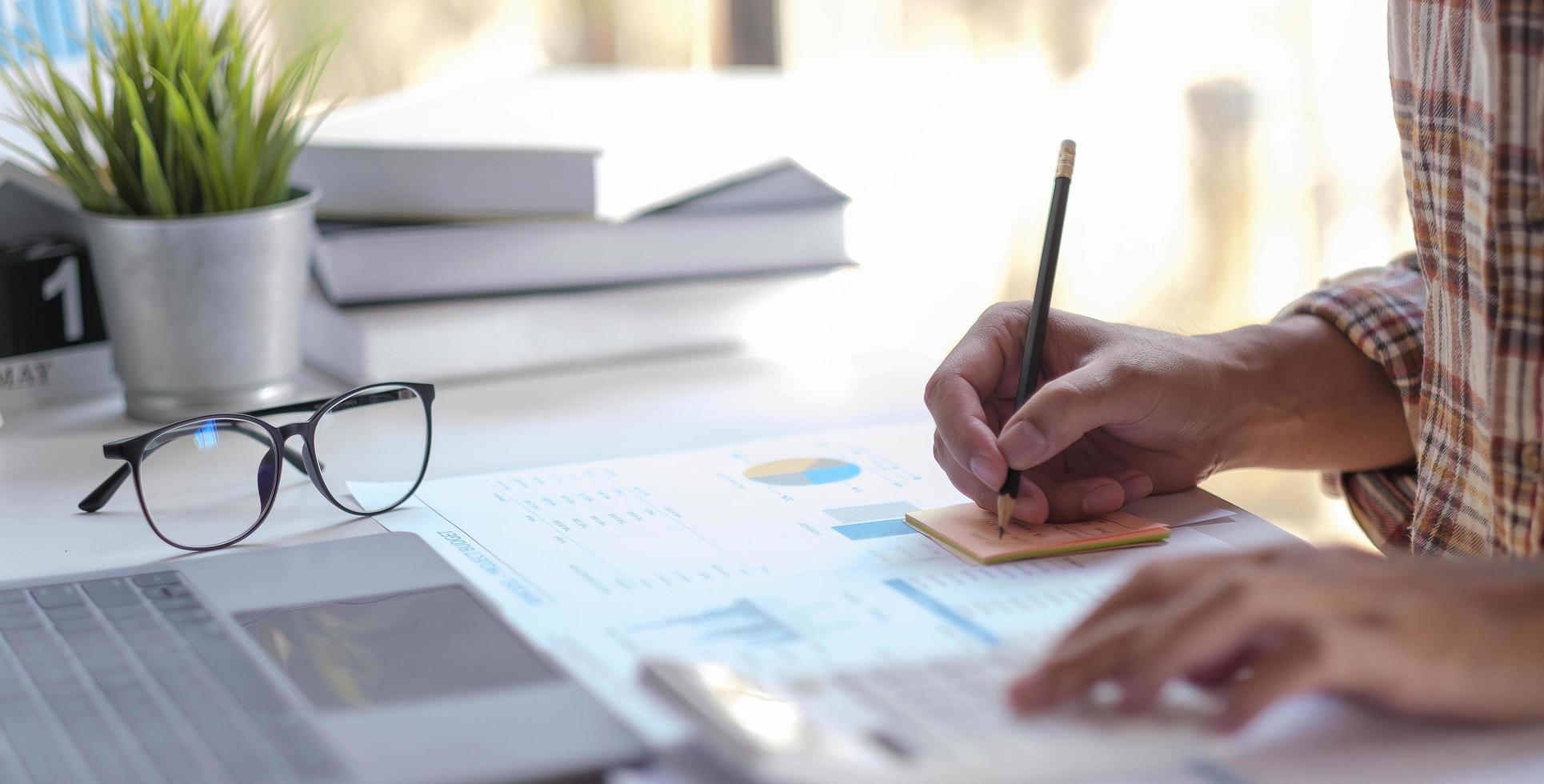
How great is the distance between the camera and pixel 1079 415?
2.30 feet

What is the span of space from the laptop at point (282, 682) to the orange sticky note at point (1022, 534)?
0.22 meters

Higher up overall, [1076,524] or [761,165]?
[761,165]

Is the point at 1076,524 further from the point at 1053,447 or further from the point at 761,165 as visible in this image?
the point at 761,165

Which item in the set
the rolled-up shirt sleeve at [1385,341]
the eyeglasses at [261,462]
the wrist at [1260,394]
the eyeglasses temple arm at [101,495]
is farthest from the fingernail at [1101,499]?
the eyeglasses temple arm at [101,495]

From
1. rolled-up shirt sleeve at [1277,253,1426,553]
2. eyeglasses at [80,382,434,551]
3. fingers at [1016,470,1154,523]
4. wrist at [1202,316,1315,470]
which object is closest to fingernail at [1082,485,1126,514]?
fingers at [1016,470,1154,523]

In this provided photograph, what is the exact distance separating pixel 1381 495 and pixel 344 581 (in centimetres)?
64

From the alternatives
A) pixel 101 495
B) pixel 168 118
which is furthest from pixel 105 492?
pixel 168 118

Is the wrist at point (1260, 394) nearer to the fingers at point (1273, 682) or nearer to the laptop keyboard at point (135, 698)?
the fingers at point (1273, 682)

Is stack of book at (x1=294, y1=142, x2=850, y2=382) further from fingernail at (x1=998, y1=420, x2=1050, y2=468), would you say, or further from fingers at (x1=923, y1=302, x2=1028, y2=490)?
fingernail at (x1=998, y1=420, x2=1050, y2=468)

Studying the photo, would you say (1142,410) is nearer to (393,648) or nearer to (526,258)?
(393,648)

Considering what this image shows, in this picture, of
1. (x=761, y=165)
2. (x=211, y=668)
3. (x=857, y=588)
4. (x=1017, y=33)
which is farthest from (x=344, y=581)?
(x=1017, y=33)

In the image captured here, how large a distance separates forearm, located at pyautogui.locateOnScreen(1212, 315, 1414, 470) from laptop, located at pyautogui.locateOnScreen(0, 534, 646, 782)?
46 centimetres

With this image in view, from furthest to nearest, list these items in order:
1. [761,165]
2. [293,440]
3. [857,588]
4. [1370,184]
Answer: [1370,184]
[761,165]
[293,440]
[857,588]

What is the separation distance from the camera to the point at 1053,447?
69 centimetres
